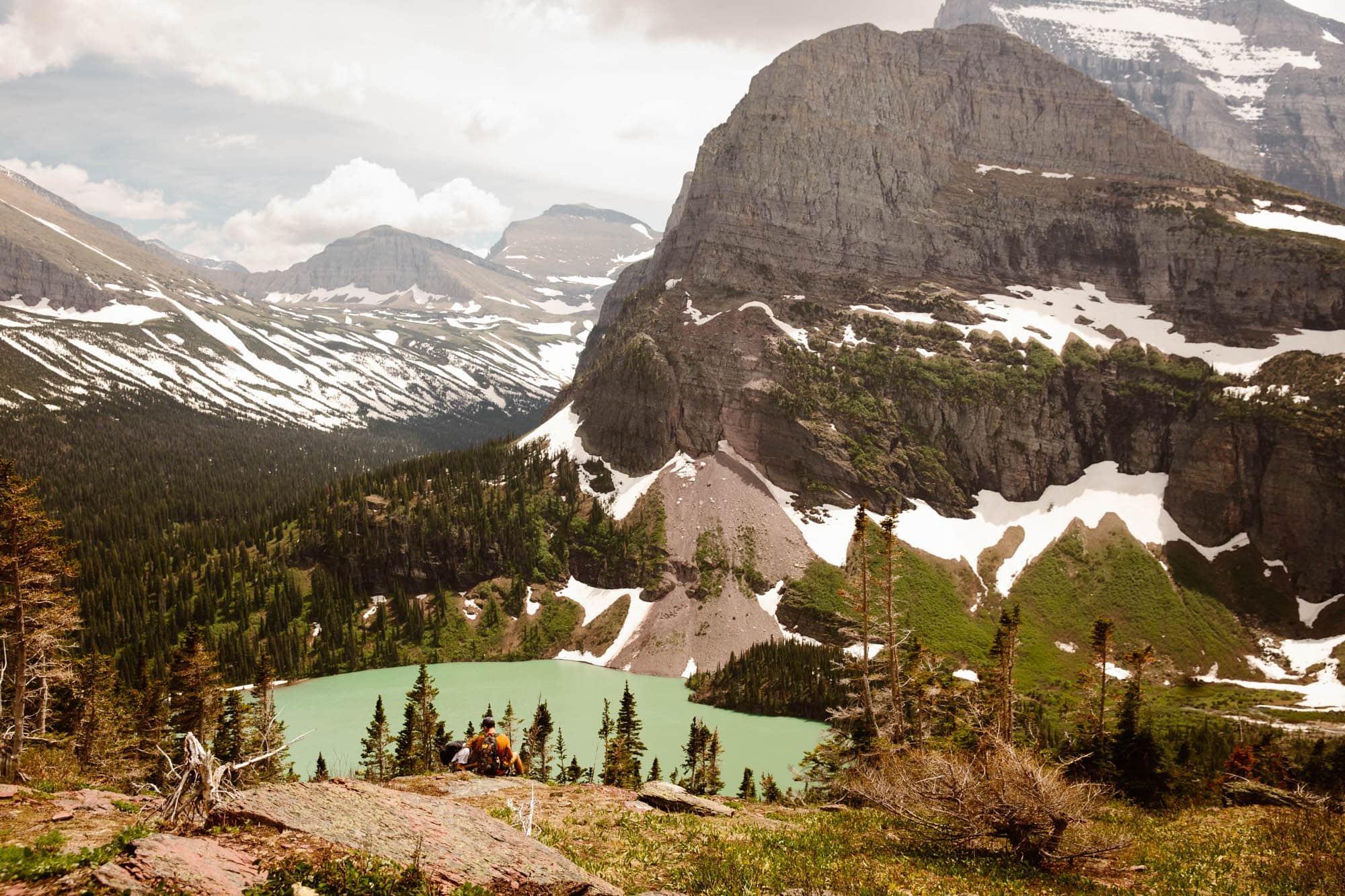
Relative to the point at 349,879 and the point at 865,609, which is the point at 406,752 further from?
the point at 349,879

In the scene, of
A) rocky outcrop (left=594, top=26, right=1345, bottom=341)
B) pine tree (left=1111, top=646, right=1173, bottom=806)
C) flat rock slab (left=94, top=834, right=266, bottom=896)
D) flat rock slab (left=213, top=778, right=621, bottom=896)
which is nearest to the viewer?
flat rock slab (left=94, top=834, right=266, bottom=896)

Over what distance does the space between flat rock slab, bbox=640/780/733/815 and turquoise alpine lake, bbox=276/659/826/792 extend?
178 ft

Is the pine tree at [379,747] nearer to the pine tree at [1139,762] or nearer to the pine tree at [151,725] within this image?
the pine tree at [151,725]

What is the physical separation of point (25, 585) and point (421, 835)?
29.6m

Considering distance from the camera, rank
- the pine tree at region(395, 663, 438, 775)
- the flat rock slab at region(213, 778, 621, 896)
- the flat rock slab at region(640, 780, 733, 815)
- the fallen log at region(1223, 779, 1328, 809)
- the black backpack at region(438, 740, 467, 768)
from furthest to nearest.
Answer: the pine tree at region(395, 663, 438, 775) < the black backpack at region(438, 740, 467, 768) < the flat rock slab at region(640, 780, 733, 815) < the fallen log at region(1223, 779, 1328, 809) < the flat rock slab at region(213, 778, 621, 896)

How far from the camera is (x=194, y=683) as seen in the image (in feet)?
161

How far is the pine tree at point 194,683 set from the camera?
161ft

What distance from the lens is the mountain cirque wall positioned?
14175 cm

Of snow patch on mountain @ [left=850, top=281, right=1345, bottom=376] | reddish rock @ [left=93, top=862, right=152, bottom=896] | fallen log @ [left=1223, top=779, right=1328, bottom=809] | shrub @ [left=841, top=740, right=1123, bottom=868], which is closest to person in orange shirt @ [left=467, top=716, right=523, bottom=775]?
shrub @ [left=841, top=740, right=1123, bottom=868]

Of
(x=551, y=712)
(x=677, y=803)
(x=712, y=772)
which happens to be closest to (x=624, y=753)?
(x=712, y=772)

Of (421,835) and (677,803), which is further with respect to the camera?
(677,803)

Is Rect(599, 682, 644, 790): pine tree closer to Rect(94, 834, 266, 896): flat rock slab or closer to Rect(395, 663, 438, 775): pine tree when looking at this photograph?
Rect(395, 663, 438, 775): pine tree

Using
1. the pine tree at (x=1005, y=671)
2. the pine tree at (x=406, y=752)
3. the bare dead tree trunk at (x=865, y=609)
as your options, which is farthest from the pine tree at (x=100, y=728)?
the pine tree at (x=1005, y=671)

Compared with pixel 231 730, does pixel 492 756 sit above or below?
above
